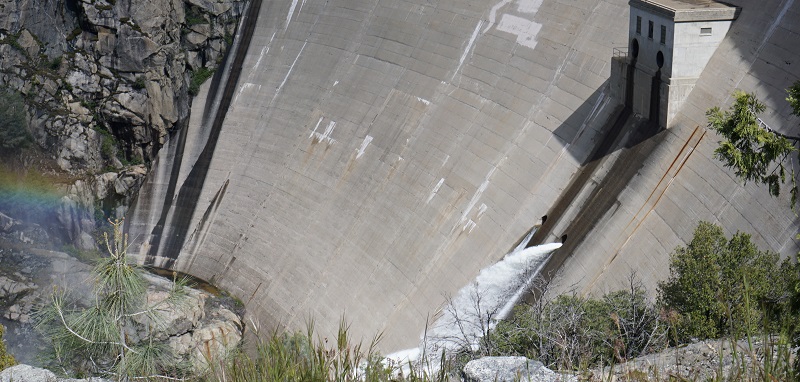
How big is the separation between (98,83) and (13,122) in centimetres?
339

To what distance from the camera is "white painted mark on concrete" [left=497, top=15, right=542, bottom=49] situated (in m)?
25.5

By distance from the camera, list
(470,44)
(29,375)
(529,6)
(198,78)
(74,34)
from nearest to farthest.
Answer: (29,375)
(529,6)
(470,44)
(74,34)
(198,78)

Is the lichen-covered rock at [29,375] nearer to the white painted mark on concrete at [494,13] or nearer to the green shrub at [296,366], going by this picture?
the green shrub at [296,366]

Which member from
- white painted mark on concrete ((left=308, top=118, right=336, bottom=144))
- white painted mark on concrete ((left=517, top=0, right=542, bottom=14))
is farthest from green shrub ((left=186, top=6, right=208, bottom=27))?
white painted mark on concrete ((left=517, top=0, right=542, bottom=14))

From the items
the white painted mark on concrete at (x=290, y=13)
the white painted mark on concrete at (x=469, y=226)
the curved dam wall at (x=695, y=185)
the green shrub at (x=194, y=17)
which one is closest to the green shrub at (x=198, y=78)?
the green shrub at (x=194, y=17)

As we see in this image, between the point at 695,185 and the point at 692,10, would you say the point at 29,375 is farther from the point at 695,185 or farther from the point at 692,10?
the point at 692,10

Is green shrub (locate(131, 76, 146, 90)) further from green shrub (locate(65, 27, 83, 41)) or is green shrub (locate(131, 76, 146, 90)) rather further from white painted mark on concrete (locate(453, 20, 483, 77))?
white painted mark on concrete (locate(453, 20, 483, 77))

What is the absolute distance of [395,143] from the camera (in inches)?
1087

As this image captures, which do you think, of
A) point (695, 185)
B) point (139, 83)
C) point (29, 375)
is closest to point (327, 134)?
point (139, 83)

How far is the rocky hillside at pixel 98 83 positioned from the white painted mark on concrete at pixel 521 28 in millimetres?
14525

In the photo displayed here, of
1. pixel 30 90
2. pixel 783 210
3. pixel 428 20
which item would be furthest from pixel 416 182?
pixel 30 90

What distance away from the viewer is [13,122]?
109ft

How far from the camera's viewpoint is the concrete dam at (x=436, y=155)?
64.2 ft

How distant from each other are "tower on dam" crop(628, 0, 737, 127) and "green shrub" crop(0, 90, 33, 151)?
75.3 feet
